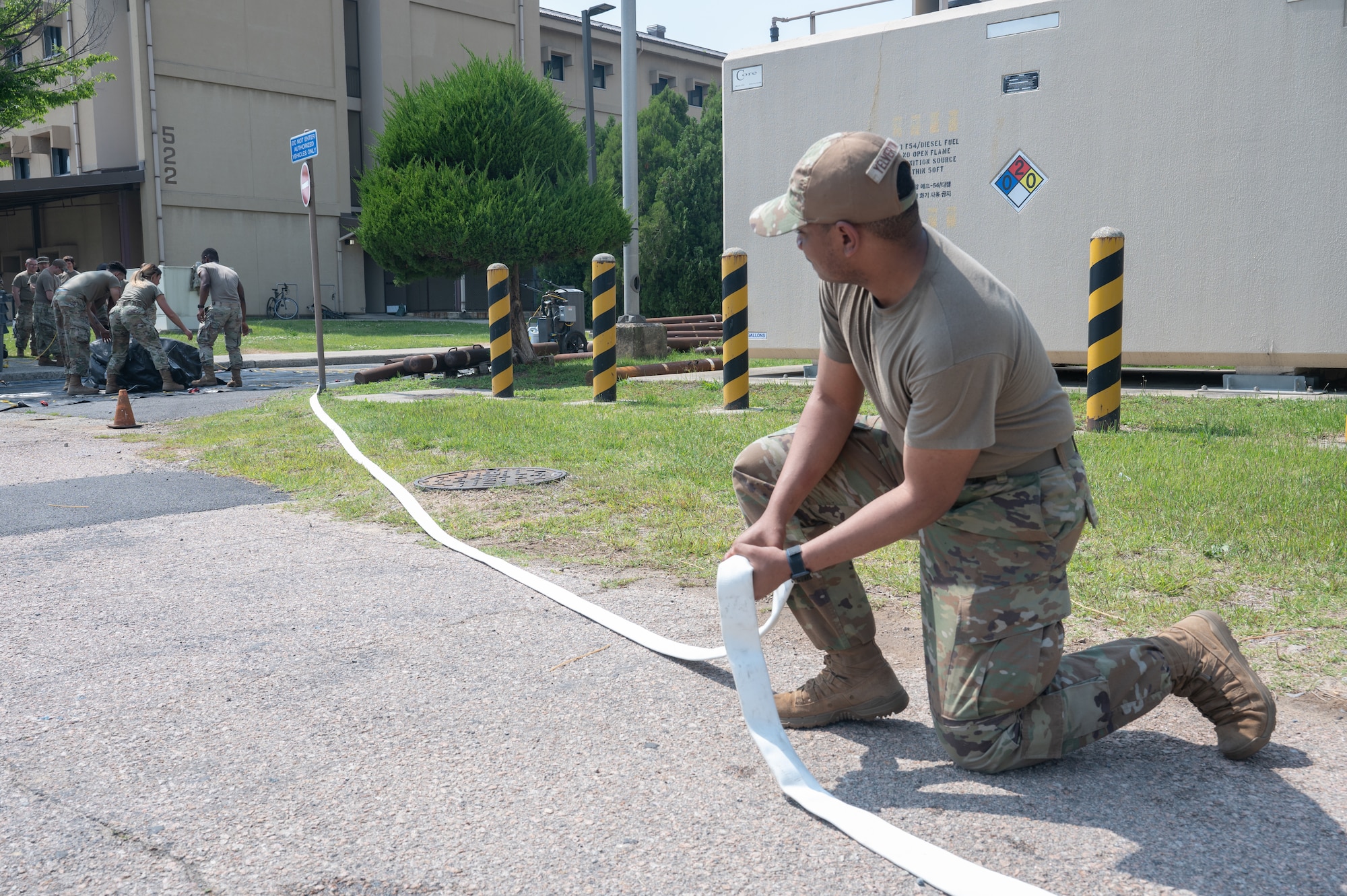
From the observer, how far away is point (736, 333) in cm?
984

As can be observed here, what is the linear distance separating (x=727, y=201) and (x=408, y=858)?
11.6 m

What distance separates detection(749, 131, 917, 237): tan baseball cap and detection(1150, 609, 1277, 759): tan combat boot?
49.6 inches

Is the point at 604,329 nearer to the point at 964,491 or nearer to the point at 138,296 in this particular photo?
the point at 138,296

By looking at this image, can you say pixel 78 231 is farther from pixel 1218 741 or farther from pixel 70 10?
pixel 1218 741

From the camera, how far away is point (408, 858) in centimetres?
230

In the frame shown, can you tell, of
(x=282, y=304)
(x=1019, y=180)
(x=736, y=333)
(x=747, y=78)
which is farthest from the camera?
(x=282, y=304)

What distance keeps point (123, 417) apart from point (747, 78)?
749cm

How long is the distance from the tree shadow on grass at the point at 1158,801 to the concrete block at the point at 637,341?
45.0 feet

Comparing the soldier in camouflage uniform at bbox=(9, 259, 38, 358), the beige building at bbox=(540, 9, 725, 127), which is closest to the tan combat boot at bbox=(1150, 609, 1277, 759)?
the soldier in camouflage uniform at bbox=(9, 259, 38, 358)

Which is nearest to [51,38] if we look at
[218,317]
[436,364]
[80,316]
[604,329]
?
[80,316]

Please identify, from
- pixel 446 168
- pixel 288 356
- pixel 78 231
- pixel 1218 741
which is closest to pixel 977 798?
pixel 1218 741

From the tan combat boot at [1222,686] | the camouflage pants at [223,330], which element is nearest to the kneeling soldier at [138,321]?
the camouflage pants at [223,330]

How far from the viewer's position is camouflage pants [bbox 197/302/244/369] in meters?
15.0

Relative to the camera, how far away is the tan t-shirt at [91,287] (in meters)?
14.4
